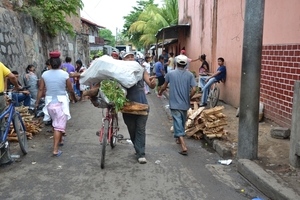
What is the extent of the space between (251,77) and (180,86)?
4.72ft

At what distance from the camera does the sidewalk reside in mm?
4098

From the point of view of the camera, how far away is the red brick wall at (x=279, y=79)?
6660 mm

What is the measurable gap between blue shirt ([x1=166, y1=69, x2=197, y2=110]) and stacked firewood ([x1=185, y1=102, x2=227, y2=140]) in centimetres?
98

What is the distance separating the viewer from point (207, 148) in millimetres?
6676

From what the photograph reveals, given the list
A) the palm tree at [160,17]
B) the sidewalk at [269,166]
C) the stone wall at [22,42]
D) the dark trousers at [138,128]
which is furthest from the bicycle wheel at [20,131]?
the palm tree at [160,17]

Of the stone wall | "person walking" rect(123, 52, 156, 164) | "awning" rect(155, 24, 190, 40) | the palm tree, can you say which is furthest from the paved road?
the palm tree

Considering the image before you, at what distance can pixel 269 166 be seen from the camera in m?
5.06

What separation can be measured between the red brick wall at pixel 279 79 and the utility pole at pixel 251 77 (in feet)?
5.95

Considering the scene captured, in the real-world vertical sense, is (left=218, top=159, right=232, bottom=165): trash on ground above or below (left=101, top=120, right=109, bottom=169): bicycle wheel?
below

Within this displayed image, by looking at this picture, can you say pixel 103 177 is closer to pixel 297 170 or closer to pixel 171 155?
pixel 171 155

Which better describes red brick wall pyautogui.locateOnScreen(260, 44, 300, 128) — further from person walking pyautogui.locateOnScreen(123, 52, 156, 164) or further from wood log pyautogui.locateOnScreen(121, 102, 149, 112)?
wood log pyautogui.locateOnScreen(121, 102, 149, 112)

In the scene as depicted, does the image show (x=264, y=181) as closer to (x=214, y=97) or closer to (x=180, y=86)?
(x=180, y=86)

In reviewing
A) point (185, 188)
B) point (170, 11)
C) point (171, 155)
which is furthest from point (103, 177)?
point (170, 11)

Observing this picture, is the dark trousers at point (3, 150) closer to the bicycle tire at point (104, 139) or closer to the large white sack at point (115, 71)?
the large white sack at point (115, 71)
